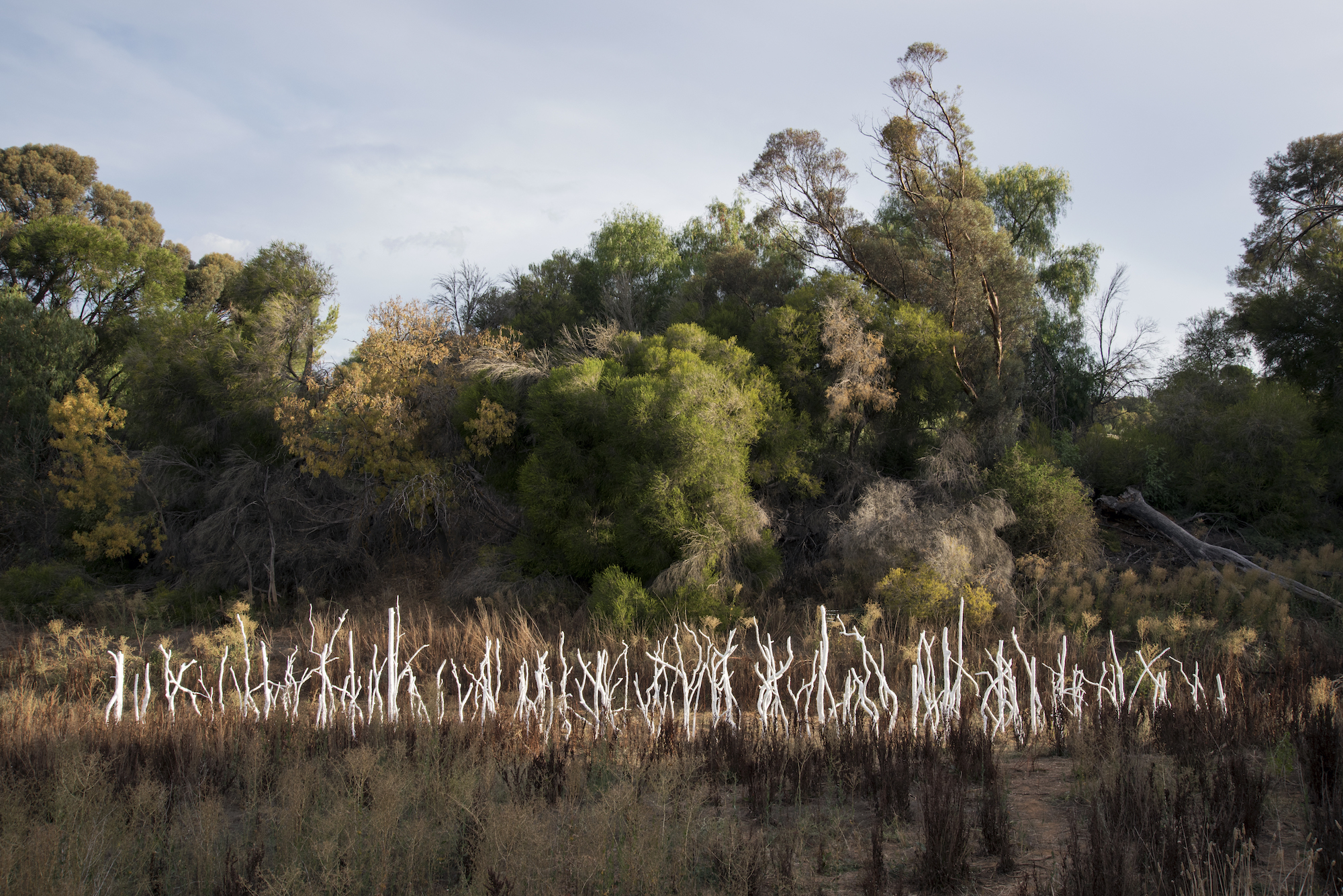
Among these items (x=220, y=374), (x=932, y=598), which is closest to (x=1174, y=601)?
(x=932, y=598)

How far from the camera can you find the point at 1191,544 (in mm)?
12305

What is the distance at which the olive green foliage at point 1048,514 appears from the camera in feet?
39.9

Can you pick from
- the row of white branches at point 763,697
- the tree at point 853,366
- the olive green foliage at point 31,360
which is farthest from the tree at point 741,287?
the olive green foliage at point 31,360

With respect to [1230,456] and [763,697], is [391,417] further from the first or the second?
[1230,456]

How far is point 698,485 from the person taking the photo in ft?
39.2

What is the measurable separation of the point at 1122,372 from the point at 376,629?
73.2ft

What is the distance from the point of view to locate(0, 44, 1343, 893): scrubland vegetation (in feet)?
13.4

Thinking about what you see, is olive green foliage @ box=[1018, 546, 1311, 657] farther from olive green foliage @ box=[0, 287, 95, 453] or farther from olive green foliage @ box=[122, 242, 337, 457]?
olive green foliage @ box=[0, 287, 95, 453]

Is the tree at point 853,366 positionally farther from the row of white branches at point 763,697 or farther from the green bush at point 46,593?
the green bush at point 46,593

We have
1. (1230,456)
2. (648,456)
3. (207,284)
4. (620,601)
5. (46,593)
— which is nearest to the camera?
(620,601)

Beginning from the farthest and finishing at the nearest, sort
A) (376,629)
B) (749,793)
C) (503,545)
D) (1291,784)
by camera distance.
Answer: (503,545), (376,629), (749,793), (1291,784)

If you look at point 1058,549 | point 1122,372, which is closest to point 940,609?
point 1058,549

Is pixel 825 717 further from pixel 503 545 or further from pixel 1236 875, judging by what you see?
pixel 503 545

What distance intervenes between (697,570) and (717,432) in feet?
6.99
